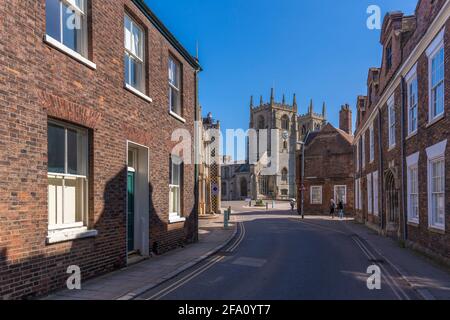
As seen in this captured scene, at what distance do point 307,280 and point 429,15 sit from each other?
8.52 meters

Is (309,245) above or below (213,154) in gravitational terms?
below

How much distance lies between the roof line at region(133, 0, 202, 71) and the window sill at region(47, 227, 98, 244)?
240 inches

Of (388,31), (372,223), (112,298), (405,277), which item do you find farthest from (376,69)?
(112,298)

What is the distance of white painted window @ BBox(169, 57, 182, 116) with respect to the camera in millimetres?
13578

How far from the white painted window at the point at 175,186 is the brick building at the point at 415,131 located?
793cm

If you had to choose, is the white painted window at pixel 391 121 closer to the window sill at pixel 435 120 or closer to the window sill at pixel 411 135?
the window sill at pixel 411 135

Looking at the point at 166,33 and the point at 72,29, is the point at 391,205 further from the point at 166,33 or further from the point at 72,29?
the point at 72,29

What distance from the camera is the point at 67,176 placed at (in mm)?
7668

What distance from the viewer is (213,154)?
4153cm

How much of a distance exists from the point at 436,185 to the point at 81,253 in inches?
372

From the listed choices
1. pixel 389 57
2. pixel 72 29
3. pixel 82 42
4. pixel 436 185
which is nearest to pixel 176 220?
pixel 82 42

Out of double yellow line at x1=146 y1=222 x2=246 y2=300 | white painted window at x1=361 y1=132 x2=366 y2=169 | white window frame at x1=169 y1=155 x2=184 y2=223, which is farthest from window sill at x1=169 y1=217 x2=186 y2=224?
white painted window at x1=361 y1=132 x2=366 y2=169

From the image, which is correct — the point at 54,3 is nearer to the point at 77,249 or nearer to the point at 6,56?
the point at 6,56
